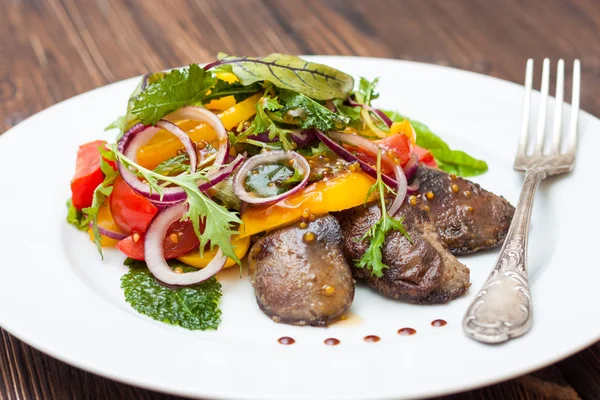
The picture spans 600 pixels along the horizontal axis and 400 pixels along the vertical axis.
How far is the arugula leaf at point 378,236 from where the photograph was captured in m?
3.62

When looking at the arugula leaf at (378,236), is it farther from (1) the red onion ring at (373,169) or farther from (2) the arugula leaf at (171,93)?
(2) the arugula leaf at (171,93)

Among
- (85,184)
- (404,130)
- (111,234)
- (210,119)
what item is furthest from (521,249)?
(85,184)

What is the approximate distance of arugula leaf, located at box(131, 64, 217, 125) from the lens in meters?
4.07

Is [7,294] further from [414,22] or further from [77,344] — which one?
[414,22]

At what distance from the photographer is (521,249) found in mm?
3576

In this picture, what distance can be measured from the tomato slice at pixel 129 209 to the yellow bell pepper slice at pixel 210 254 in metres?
0.30

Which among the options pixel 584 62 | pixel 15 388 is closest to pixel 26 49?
pixel 15 388

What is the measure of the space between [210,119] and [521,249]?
6.25 feet

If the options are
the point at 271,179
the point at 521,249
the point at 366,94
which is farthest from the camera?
the point at 366,94

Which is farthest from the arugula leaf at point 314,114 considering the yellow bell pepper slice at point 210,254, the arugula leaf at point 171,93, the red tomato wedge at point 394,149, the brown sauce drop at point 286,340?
the brown sauce drop at point 286,340

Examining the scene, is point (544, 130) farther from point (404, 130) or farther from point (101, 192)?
point (101, 192)

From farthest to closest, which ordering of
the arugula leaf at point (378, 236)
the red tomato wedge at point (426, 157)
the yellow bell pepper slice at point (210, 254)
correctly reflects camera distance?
the red tomato wedge at point (426, 157)
the yellow bell pepper slice at point (210, 254)
the arugula leaf at point (378, 236)

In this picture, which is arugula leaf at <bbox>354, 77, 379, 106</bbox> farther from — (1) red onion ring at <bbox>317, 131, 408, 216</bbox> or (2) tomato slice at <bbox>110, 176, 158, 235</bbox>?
(2) tomato slice at <bbox>110, 176, 158, 235</bbox>

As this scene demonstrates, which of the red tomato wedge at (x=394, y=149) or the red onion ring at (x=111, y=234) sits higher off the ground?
the red tomato wedge at (x=394, y=149)
